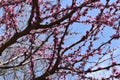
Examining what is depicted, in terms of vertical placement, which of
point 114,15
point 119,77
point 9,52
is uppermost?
point 9,52

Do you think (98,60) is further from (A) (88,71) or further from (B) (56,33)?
(B) (56,33)

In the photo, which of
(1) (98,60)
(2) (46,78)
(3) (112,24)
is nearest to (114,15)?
(3) (112,24)

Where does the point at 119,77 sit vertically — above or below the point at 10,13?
below

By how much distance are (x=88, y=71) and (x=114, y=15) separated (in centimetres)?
120

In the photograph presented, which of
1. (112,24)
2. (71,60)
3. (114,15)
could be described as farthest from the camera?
(71,60)

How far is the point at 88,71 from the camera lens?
613cm

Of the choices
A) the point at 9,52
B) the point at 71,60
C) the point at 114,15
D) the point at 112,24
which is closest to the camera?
the point at 112,24

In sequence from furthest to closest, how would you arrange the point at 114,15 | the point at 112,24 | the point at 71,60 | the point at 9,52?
1. the point at 9,52
2. the point at 71,60
3. the point at 114,15
4. the point at 112,24

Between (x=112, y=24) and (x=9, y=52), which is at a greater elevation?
(x=9, y=52)

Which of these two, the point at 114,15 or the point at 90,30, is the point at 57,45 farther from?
the point at 114,15

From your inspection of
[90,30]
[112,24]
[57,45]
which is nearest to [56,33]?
[57,45]

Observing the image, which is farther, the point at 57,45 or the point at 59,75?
the point at 59,75

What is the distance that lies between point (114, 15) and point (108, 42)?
0.55 meters

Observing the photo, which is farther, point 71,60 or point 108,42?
point 71,60
